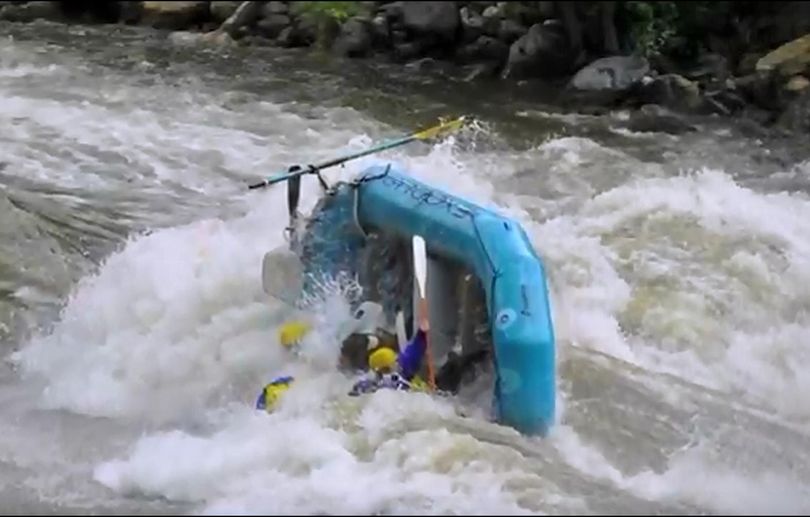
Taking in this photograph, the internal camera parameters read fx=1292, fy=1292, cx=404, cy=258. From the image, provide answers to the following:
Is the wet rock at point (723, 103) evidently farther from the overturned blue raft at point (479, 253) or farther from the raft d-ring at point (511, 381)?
the raft d-ring at point (511, 381)

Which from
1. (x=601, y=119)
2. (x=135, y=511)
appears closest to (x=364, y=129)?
(x=601, y=119)

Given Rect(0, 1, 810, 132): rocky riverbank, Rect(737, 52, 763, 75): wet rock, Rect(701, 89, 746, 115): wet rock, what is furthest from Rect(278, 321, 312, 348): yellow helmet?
Rect(737, 52, 763, 75): wet rock

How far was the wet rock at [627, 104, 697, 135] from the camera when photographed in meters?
12.8

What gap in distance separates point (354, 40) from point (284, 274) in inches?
430

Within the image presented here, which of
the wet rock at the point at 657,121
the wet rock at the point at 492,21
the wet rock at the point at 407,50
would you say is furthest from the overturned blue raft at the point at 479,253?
the wet rock at the point at 492,21

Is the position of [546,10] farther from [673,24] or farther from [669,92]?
[669,92]

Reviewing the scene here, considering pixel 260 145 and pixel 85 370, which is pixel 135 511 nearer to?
pixel 85 370

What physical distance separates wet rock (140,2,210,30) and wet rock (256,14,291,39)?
1195 mm

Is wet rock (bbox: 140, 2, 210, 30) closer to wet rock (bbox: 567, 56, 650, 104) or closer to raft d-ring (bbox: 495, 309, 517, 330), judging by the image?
wet rock (bbox: 567, 56, 650, 104)

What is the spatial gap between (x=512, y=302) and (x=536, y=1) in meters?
11.8

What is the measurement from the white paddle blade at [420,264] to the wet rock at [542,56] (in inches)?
378

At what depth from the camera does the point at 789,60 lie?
13195 millimetres

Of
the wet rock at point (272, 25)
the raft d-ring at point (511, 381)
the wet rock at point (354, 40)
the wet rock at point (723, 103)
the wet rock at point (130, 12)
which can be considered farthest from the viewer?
the wet rock at point (130, 12)

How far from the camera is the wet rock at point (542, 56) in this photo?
50.8 feet
